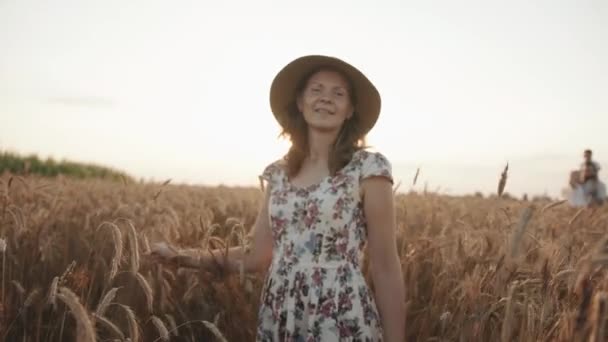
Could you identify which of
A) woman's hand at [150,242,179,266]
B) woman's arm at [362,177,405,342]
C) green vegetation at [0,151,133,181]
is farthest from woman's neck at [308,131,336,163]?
green vegetation at [0,151,133,181]

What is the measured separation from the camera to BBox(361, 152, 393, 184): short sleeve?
2281 mm

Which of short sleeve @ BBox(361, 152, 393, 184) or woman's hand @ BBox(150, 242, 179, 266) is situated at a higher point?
short sleeve @ BBox(361, 152, 393, 184)

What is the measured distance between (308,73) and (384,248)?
0.87 metres

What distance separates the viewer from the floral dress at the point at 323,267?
2.20m

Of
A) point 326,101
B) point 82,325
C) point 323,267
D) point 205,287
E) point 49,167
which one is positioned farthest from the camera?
point 49,167

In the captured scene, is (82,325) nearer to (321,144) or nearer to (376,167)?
(376,167)

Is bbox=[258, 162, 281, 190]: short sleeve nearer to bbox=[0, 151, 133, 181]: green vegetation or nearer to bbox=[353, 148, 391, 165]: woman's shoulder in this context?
bbox=[353, 148, 391, 165]: woman's shoulder

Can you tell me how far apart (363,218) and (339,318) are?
1.34ft

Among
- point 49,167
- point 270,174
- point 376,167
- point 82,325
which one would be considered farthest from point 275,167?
point 49,167

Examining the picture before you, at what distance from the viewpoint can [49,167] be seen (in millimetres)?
24422

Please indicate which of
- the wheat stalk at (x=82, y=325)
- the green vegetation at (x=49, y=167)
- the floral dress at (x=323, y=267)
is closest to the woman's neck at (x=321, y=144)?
the floral dress at (x=323, y=267)

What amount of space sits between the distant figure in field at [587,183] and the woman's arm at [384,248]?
499 inches

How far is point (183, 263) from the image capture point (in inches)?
98.1

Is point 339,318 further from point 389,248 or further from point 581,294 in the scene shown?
point 581,294
